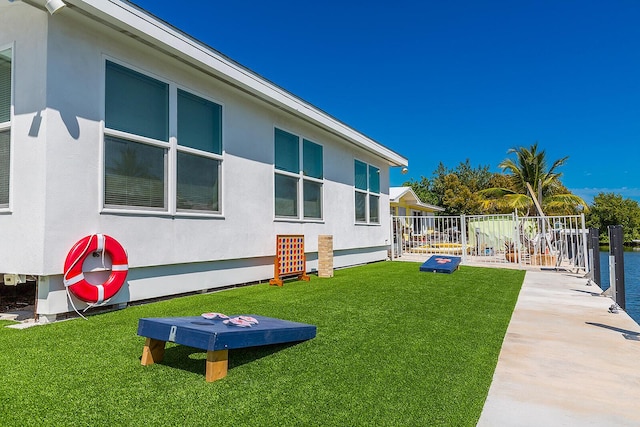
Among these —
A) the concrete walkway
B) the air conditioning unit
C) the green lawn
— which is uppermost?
the air conditioning unit

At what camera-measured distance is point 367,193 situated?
11852 millimetres

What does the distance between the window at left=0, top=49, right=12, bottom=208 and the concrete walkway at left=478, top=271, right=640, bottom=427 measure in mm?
5010

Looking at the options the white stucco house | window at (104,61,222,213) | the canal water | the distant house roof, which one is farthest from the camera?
the distant house roof

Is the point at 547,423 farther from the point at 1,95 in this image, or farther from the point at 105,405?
the point at 1,95

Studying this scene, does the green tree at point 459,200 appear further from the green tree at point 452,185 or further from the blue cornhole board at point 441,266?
the blue cornhole board at point 441,266

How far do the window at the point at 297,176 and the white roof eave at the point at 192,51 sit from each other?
58 centimetres

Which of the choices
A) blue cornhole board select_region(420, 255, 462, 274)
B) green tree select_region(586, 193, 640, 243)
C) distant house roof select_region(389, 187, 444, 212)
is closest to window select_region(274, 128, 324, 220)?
blue cornhole board select_region(420, 255, 462, 274)

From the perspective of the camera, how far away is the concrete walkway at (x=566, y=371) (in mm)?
2189

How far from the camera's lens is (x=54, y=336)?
3434 mm

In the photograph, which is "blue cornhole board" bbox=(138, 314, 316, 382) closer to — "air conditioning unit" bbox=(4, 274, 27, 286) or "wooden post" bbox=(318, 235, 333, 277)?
"air conditioning unit" bbox=(4, 274, 27, 286)

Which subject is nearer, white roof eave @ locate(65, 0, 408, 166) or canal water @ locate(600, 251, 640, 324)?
white roof eave @ locate(65, 0, 408, 166)

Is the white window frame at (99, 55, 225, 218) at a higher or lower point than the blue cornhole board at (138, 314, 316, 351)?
higher

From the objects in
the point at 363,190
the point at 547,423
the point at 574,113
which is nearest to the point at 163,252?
the point at 547,423

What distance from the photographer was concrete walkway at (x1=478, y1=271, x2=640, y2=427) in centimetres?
219
